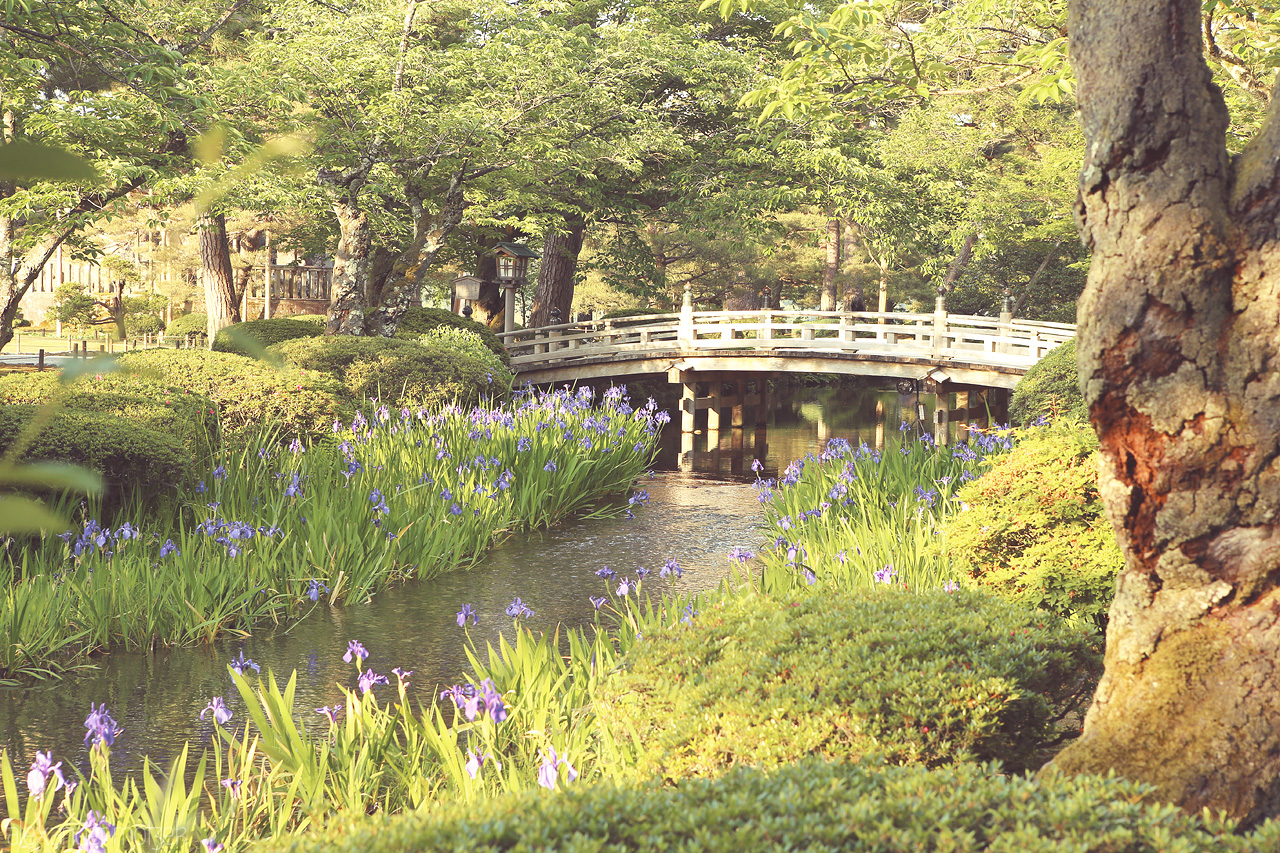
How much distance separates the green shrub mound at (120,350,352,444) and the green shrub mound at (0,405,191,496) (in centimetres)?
200

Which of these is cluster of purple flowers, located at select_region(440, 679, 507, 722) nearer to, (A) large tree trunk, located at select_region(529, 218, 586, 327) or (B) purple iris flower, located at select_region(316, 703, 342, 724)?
(B) purple iris flower, located at select_region(316, 703, 342, 724)

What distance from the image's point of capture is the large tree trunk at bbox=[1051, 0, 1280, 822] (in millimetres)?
2734

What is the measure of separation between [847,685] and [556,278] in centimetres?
2153

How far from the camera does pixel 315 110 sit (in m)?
14.0

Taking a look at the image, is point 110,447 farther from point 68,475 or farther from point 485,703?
point 68,475

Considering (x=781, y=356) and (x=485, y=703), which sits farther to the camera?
(x=781, y=356)

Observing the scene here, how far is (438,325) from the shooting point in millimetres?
18641

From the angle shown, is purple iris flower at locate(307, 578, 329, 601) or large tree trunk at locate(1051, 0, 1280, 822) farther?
purple iris flower at locate(307, 578, 329, 601)

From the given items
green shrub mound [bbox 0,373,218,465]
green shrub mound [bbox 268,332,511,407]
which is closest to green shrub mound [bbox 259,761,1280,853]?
green shrub mound [bbox 0,373,218,465]

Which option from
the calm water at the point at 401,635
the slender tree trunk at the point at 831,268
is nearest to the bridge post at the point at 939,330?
the calm water at the point at 401,635

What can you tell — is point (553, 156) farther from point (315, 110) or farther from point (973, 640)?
point (973, 640)

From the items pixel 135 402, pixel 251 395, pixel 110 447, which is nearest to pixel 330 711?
pixel 110 447

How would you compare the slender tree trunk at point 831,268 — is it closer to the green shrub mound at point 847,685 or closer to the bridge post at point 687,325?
the bridge post at point 687,325

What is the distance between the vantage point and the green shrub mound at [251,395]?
31.9 feet
